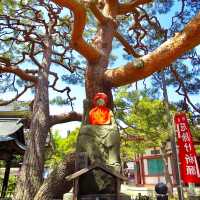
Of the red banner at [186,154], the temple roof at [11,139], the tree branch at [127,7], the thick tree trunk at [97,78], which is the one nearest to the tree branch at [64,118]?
the temple roof at [11,139]

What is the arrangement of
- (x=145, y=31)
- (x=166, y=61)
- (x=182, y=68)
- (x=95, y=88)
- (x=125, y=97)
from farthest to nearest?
(x=125, y=97) → (x=145, y=31) → (x=182, y=68) → (x=95, y=88) → (x=166, y=61)

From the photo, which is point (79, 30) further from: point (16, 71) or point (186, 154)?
point (16, 71)

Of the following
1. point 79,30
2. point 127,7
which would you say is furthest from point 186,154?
point 127,7

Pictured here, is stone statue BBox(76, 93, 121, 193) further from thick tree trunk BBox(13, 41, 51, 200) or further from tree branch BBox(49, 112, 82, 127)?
tree branch BBox(49, 112, 82, 127)

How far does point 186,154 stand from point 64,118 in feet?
12.1

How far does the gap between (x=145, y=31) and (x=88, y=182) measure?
592cm

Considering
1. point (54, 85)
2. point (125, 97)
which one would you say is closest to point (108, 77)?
point (54, 85)

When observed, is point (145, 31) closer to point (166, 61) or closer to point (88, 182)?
point (166, 61)

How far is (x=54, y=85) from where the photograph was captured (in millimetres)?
10125

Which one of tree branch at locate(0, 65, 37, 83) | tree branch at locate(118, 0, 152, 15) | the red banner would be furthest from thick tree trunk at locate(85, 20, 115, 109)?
tree branch at locate(0, 65, 37, 83)

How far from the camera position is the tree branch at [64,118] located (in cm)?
823

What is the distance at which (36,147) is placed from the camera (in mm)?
7207

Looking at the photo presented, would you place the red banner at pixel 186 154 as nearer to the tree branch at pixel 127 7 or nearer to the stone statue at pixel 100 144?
the stone statue at pixel 100 144

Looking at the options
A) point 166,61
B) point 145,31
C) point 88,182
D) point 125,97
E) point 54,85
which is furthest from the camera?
point 125,97
